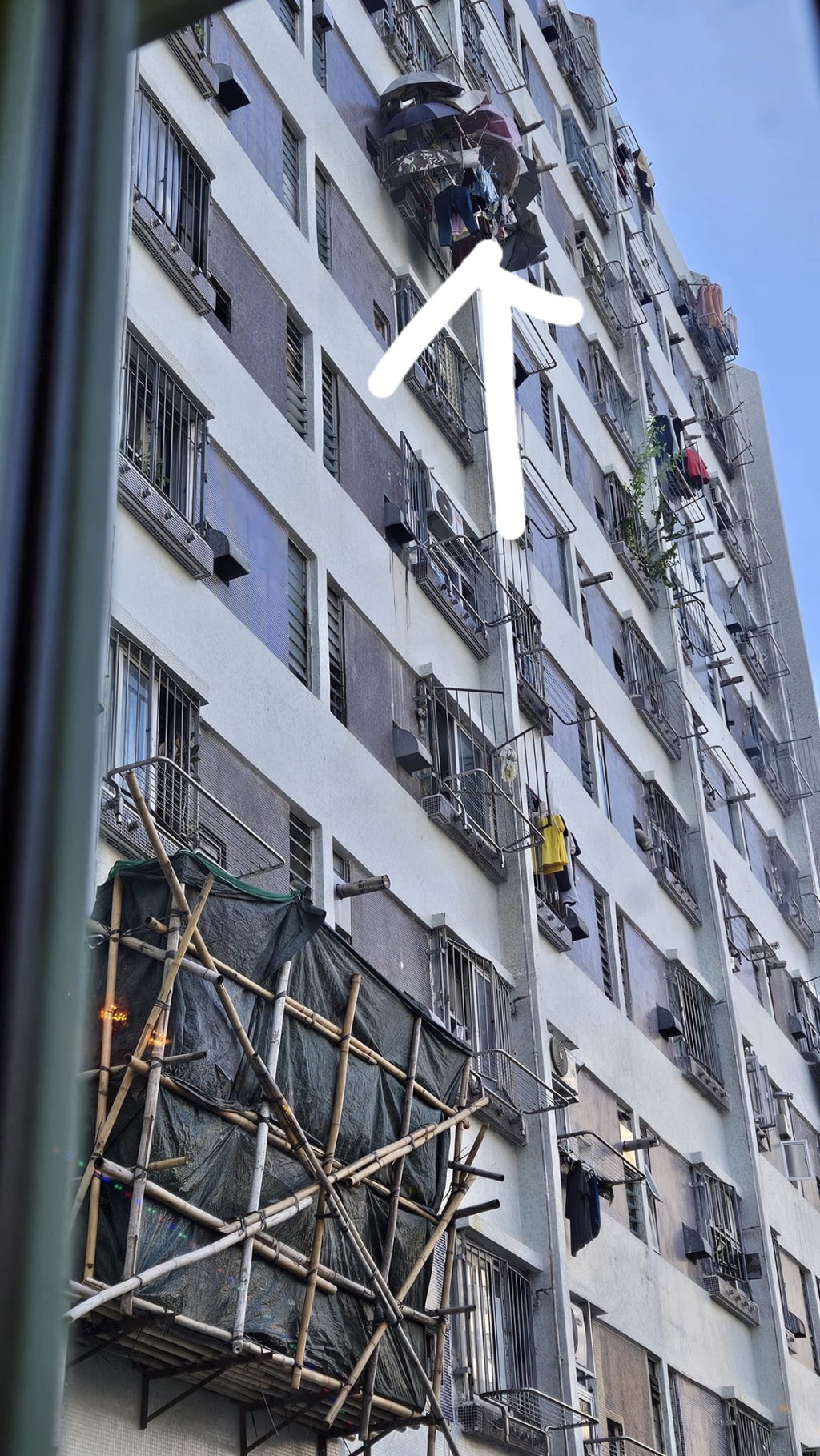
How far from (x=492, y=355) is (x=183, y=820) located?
30.6ft

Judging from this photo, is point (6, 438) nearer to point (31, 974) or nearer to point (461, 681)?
point (31, 974)

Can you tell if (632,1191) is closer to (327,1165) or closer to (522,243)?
(327,1165)

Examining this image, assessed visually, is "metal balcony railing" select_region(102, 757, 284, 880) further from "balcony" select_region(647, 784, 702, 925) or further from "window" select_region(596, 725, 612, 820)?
"balcony" select_region(647, 784, 702, 925)

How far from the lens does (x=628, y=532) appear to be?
77.3 feet

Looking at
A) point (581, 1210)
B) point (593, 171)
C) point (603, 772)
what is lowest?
point (581, 1210)

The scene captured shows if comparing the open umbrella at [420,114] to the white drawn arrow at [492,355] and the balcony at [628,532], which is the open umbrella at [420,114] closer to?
the white drawn arrow at [492,355]

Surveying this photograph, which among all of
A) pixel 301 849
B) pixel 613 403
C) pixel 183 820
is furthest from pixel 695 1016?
pixel 183 820

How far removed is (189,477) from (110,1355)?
18.8 feet

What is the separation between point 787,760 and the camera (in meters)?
31.1

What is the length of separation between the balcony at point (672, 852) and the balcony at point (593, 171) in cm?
915

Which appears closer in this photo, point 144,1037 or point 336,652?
point 144,1037

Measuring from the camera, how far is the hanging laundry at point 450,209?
17.2 metres

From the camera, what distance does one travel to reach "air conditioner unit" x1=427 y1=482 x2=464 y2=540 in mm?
15961

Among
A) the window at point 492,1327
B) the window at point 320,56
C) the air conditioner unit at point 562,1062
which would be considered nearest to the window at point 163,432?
the window at point 320,56
